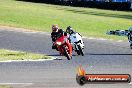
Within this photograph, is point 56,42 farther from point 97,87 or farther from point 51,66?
point 51,66

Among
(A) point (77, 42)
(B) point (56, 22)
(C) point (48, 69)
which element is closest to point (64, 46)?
(A) point (77, 42)

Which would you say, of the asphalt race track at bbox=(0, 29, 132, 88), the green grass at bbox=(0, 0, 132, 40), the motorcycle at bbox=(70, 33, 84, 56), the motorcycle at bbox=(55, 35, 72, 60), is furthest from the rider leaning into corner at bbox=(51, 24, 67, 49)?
the asphalt race track at bbox=(0, 29, 132, 88)

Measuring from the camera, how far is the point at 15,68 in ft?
111

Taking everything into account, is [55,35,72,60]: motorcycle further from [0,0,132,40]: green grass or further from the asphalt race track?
the asphalt race track

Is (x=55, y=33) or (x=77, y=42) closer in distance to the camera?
(x=55, y=33)

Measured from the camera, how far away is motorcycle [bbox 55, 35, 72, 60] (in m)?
7.95

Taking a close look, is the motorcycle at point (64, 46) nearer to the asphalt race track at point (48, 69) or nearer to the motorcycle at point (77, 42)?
the motorcycle at point (77, 42)

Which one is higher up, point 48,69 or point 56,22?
Result: point 56,22

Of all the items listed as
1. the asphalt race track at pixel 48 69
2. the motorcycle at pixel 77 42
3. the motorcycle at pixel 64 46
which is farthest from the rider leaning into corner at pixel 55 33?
the asphalt race track at pixel 48 69

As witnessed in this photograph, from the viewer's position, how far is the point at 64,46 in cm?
814

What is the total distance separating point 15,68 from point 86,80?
87.3ft

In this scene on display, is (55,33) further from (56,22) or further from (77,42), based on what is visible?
(56,22)

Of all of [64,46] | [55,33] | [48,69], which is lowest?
[48,69]

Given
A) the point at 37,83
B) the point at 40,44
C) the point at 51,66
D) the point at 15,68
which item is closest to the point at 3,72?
the point at 15,68
